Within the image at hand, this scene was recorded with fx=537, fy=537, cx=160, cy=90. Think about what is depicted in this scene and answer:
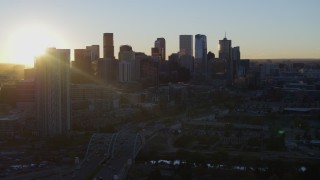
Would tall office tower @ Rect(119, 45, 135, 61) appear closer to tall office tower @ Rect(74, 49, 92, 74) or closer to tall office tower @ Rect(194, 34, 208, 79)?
tall office tower @ Rect(74, 49, 92, 74)

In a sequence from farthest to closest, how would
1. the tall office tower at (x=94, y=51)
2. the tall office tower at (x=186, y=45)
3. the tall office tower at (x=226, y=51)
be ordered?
the tall office tower at (x=186, y=45), the tall office tower at (x=226, y=51), the tall office tower at (x=94, y=51)

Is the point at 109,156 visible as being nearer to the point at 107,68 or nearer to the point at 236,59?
the point at 107,68

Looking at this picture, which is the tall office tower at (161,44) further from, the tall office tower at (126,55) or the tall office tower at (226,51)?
the tall office tower at (126,55)

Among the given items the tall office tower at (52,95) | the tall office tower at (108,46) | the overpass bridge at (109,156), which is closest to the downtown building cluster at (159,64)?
the tall office tower at (108,46)

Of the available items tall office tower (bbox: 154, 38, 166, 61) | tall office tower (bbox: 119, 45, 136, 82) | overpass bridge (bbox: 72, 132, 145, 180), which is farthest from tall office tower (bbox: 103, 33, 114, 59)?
overpass bridge (bbox: 72, 132, 145, 180)

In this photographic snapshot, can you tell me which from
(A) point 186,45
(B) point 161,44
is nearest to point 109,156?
(B) point 161,44

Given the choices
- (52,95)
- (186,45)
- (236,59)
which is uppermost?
(186,45)
